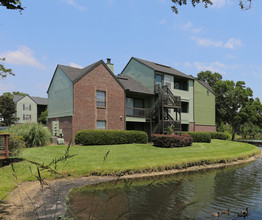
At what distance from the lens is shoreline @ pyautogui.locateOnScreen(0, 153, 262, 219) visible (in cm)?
595

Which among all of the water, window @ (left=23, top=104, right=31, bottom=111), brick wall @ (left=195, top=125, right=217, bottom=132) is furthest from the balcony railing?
window @ (left=23, top=104, right=31, bottom=111)

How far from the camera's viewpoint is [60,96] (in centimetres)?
2458

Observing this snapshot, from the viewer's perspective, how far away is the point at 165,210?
23.4 ft

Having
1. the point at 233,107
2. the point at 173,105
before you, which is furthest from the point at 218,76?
the point at 173,105

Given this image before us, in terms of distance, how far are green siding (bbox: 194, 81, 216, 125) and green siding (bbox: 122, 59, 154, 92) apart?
9129mm

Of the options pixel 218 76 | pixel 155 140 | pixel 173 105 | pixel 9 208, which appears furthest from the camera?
pixel 218 76

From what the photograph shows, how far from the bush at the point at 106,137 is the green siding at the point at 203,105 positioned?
49.5ft

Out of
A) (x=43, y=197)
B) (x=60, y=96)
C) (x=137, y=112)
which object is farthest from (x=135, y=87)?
(x=43, y=197)

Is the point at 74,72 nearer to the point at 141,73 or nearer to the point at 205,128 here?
the point at 141,73

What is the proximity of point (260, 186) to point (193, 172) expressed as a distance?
3.79 metres

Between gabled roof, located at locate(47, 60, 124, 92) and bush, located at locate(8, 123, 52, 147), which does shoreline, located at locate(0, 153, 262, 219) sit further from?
gabled roof, located at locate(47, 60, 124, 92)

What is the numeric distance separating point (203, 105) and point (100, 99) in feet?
63.1

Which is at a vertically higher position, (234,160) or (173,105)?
(173,105)

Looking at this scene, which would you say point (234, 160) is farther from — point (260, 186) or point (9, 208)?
point (9, 208)
